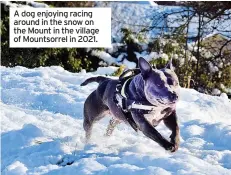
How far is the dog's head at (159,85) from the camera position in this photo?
407 centimetres

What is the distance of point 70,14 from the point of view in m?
7.77

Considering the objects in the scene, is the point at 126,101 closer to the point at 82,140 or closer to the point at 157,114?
the point at 157,114

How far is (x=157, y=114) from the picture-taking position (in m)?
4.42

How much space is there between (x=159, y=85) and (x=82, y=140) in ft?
4.43

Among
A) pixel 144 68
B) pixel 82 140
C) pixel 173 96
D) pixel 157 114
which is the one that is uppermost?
pixel 144 68

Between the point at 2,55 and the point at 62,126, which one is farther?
the point at 2,55

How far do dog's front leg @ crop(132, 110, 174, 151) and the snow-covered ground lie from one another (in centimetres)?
12

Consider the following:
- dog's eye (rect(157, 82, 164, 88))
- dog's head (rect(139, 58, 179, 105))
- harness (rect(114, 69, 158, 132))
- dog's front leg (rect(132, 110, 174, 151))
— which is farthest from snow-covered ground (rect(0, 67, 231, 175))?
dog's eye (rect(157, 82, 164, 88))

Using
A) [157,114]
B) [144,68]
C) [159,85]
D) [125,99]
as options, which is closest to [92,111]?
[125,99]

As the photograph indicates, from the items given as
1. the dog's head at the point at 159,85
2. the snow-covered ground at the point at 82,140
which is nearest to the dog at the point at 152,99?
the dog's head at the point at 159,85

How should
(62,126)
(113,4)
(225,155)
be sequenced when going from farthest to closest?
(113,4)
(62,126)
(225,155)

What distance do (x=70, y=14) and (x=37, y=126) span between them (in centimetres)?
278

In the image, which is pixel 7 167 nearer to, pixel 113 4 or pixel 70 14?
pixel 70 14

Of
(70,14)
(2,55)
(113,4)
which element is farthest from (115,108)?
(113,4)
